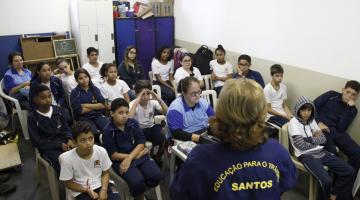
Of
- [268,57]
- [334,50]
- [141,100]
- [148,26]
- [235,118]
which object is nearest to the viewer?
[235,118]

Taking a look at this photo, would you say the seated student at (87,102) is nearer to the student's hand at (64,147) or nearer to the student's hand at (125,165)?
the student's hand at (64,147)

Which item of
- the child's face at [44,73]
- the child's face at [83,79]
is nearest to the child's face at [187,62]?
the child's face at [83,79]

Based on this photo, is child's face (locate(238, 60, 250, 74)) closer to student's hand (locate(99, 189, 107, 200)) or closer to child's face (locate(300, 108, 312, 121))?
child's face (locate(300, 108, 312, 121))

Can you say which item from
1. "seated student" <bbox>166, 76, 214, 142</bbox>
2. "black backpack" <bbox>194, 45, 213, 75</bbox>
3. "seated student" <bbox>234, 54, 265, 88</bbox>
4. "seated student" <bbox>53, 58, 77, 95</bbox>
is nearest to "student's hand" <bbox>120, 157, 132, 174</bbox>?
"seated student" <bbox>166, 76, 214, 142</bbox>

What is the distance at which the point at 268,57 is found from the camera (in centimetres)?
427

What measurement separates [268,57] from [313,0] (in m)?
0.95

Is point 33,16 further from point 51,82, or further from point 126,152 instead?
point 126,152

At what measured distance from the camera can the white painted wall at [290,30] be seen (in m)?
3.30

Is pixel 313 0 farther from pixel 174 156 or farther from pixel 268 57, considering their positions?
pixel 174 156

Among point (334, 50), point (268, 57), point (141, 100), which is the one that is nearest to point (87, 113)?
point (141, 100)

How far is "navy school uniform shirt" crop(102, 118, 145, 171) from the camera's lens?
258 centimetres

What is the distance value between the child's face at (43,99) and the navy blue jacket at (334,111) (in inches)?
108

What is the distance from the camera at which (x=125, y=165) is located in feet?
8.29

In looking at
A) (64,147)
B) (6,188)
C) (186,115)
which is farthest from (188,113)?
(6,188)
